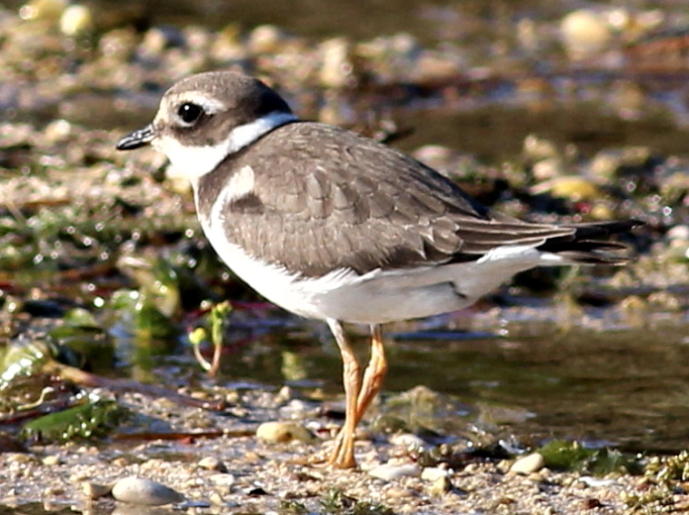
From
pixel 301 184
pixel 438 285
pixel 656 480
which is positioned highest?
pixel 301 184

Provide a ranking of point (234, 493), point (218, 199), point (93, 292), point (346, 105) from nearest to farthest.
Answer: point (234, 493)
point (218, 199)
point (93, 292)
point (346, 105)

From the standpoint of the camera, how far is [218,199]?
5.43 meters

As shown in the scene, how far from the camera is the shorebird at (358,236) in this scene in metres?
4.95

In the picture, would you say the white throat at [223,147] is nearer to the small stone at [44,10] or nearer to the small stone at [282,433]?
the small stone at [282,433]

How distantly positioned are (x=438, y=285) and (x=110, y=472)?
52.8 inches

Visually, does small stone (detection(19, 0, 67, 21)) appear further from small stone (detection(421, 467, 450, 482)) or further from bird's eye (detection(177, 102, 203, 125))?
small stone (detection(421, 467, 450, 482))

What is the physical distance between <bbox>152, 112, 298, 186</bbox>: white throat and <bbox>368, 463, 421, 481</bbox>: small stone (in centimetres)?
136

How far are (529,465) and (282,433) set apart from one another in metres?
0.99

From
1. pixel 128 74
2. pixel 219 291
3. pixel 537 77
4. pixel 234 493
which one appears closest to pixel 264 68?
pixel 128 74

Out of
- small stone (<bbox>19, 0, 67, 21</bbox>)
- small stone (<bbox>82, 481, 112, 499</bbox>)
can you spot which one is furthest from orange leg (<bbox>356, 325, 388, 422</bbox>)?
small stone (<bbox>19, 0, 67, 21</bbox>)

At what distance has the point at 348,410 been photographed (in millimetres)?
5332

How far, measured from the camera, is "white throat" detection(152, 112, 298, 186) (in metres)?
5.61

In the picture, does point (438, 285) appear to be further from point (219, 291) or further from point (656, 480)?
point (219, 291)

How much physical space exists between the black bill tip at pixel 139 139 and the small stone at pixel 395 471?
1.70 metres
